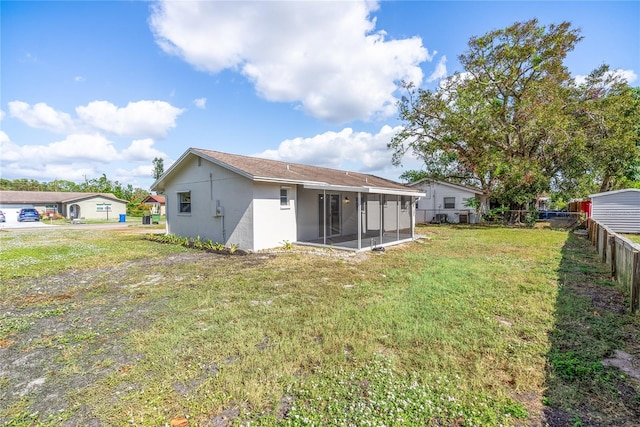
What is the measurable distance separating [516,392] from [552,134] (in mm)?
20039

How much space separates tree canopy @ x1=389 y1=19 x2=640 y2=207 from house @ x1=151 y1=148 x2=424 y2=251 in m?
9.42

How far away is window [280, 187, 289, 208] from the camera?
1086 cm

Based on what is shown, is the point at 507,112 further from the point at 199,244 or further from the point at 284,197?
the point at 199,244

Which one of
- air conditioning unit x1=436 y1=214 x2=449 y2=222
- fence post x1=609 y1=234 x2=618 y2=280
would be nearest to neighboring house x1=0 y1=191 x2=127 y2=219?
air conditioning unit x1=436 y1=214 x2=449 y2=222

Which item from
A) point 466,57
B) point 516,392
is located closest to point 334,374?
point 516,392

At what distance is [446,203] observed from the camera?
2377 cm

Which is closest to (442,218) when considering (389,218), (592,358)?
(389,218)

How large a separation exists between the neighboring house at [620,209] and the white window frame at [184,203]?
2043cm

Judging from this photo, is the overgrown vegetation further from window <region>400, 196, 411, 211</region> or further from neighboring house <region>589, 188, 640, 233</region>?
neighboring house <region>589, 188, 640, 233</region>

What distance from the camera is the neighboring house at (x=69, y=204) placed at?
34375 mm

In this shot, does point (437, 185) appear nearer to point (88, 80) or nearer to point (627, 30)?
point (627, 30)

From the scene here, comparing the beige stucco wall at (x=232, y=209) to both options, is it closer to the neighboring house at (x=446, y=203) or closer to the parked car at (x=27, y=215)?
the neighboring house at (x=446, y=203)

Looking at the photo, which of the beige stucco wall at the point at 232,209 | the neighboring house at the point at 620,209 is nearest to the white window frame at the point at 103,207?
the beige stucco wall at the point at 232,209

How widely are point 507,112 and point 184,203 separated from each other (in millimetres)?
20982
